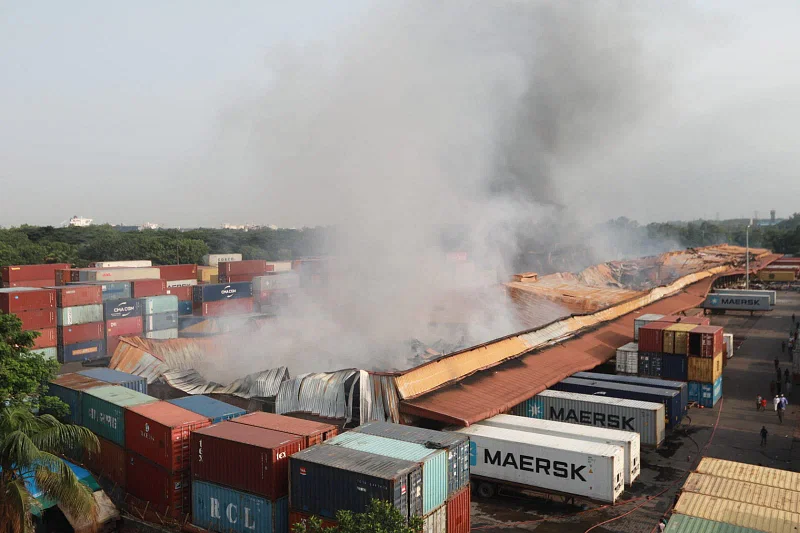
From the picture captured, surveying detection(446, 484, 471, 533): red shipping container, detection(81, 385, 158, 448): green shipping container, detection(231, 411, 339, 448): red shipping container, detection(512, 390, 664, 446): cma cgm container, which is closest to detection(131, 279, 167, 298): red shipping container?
detection(81, 385, 158, 448): green shipping container

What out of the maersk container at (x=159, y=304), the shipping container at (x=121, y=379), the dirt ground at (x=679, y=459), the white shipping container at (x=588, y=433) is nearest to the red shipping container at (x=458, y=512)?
the dirt ground at (x=679, y=459)

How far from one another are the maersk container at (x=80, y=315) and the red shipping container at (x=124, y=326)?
0.96 metres

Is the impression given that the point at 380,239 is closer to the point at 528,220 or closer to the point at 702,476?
the point at 702,476

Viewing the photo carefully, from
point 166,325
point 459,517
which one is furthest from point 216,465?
point 166,325

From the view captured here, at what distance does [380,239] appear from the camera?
3972 cm

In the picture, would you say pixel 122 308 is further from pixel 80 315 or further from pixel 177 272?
pixel 177 272

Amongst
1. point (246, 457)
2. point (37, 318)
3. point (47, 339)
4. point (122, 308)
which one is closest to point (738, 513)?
point (246, 457)

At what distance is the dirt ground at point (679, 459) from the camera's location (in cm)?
1730

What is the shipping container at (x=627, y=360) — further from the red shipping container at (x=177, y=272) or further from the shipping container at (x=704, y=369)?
the red shipping container at (x=177, y=272)

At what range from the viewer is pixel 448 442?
1530 cm

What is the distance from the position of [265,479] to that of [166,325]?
3802 cm

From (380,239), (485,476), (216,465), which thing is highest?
(380,239)

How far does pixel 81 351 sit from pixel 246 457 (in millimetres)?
32920

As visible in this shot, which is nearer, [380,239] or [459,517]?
Answer: [459,517]
